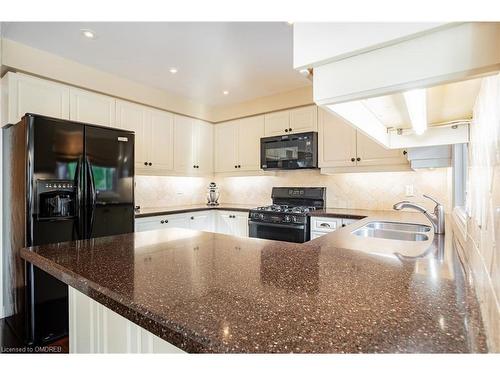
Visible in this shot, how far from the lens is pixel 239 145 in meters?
4.05

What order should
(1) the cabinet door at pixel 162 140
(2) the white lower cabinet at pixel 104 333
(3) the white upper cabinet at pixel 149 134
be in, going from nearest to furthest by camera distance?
(2) the white lower cabinet at pixel 104 333 < (3) the white upper cabinet at pixel 149 134 < (1) the cabinet door at pixel 162 140

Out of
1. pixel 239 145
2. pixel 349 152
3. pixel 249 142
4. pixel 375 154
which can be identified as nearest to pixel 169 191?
pixel 239 145

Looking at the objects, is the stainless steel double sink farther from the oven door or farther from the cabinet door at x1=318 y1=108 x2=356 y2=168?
the cabinet door at x1=318 y1=108 x2=356 y2=168

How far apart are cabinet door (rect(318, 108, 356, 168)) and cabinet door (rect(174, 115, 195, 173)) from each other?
6.19ft

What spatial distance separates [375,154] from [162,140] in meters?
2.67

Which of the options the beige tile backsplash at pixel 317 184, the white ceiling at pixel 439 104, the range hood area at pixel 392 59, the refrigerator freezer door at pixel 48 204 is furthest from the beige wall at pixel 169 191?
the range hood area at pixel 392 59

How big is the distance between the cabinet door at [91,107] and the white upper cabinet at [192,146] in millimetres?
925

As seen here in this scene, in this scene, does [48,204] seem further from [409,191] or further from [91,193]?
[409,191]

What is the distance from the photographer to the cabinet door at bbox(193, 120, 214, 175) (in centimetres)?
407

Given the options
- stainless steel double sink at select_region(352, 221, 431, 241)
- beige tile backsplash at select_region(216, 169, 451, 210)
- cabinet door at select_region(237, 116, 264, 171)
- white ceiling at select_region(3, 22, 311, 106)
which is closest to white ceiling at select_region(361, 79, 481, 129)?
stainless steel double sink at select_region(352, 221, 431, 241)

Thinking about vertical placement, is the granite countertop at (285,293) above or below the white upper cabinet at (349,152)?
below

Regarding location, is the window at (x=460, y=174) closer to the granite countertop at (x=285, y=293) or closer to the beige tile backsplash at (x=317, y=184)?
the beige tile backsplash at (x=317, y=184)

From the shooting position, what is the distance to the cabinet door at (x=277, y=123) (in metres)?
3.58

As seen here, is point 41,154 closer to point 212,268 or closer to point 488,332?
point 212,268
